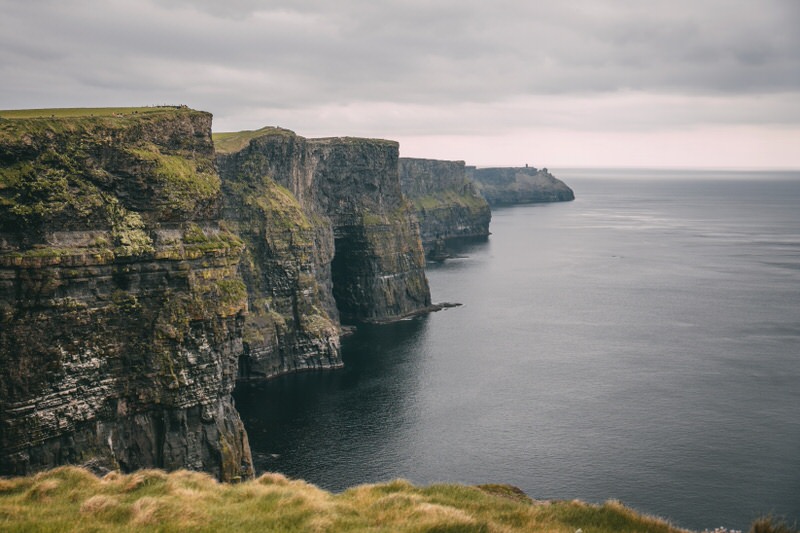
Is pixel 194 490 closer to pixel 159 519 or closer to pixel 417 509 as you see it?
pixel 159 519

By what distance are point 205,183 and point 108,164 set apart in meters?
10.5

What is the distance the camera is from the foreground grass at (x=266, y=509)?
28328 mm

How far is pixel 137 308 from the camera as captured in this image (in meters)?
64.0

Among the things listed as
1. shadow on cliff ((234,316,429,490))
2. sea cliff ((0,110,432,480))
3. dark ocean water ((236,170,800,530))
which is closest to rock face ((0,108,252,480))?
sea cliff ((0,110,432,480))

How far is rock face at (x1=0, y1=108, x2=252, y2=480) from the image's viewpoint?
56.5m

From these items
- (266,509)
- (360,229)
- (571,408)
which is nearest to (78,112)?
(266,509)

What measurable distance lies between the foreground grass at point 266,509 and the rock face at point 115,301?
2016cm

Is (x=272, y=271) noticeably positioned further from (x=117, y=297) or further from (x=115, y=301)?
(x=115, y=301)

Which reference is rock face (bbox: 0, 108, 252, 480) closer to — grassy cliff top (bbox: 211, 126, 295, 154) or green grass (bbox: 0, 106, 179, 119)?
green grass (bbox: 0, 106, 179, 119)

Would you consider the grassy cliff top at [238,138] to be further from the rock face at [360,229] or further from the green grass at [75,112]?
the green grass at [75,112]

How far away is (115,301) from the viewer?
2463 inches

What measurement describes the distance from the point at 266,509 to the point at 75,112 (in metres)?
57.1

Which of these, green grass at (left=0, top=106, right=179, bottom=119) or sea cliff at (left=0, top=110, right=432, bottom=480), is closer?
sea cliff at (left=0, top=110, right=432, bottom=480)

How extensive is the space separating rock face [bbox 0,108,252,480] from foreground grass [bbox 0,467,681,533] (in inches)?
794
